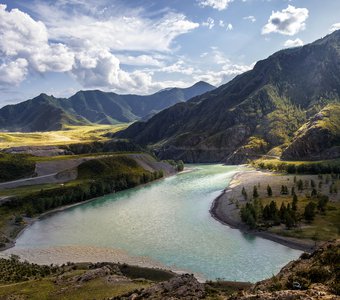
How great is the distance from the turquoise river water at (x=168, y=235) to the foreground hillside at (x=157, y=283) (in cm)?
902

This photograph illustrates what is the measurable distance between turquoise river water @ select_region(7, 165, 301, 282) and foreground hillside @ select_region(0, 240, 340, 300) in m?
9.02

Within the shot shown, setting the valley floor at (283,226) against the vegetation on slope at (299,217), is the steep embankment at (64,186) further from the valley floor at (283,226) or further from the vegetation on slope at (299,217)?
the vegetation on slope at (299,217)

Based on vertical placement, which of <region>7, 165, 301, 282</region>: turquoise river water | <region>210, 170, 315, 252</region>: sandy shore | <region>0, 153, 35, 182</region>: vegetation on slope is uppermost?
<region>0, 153, 35, 182</region>: vegetation on slope

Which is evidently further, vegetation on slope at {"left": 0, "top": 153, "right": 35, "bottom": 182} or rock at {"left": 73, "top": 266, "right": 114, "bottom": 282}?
vegetation on slope at {"left": 0, "top": 153, "right": 35, "bottom": 182}

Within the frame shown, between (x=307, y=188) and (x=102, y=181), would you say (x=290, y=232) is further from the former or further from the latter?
(x=102, y=181)

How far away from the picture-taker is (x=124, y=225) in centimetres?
10031

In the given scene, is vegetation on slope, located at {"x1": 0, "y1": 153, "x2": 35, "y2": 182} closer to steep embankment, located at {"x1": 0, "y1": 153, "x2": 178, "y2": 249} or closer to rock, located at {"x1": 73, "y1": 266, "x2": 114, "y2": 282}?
steep embankment, located at {"x1": 0, "y1": 153, "x2": 178, "y2": 249}

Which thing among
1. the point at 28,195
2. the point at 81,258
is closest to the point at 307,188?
the point at 81,258

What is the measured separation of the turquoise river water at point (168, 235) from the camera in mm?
66125

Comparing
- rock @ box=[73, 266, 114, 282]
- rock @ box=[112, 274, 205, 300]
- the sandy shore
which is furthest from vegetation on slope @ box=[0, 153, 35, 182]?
rock @ box=[112, 274, 205, 300]

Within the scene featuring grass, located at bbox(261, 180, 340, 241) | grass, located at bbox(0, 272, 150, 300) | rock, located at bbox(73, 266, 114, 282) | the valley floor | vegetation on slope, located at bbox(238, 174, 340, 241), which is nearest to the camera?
grass, located at bbox(0, 272, 150, 300)

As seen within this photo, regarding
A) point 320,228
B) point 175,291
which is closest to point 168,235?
point 320,228

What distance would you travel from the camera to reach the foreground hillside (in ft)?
87.0

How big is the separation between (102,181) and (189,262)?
3971 inches
